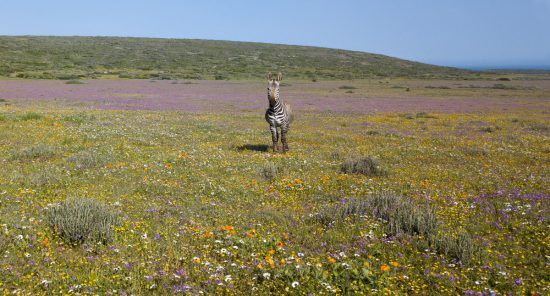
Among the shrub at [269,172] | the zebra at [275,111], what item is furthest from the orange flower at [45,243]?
the zebra at [275,111]

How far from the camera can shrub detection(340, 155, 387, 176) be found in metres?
14.2

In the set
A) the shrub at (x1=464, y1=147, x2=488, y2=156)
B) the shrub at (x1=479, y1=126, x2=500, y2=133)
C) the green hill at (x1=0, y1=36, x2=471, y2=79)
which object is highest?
the green hill at (x1=0, y1=36, x2=471, y2=79)

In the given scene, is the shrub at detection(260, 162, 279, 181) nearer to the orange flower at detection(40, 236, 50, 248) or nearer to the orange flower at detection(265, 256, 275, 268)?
the orange flower at detection(265, 256, 275, 268)

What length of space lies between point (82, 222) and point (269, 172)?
690 cm

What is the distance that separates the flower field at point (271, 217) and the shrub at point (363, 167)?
0.27 meters

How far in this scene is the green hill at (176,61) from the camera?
94688mm

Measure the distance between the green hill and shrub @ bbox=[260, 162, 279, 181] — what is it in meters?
76.2

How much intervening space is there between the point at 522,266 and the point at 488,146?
1502cm

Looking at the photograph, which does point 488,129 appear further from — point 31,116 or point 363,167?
point 31,116

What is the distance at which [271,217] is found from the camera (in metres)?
9.58

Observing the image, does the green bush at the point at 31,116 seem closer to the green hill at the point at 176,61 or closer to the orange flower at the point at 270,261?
the orange flower at the point at 270,261

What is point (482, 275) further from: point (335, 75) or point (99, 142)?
point (335, 75)

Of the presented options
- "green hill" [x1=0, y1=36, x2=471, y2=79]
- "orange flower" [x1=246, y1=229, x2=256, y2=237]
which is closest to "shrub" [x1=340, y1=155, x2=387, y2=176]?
"orange flower" [x1=246, y1=229, x2=256, y2=237]

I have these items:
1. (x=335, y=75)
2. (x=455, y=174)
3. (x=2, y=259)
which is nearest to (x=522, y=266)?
(x=455, y=174)
